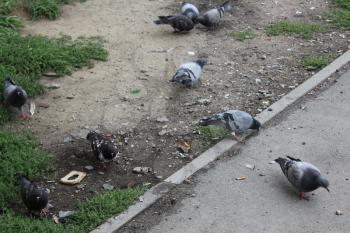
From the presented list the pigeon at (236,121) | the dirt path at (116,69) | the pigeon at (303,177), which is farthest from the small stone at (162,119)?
the pigeon at (303,177)

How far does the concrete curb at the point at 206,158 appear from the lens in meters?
4.86

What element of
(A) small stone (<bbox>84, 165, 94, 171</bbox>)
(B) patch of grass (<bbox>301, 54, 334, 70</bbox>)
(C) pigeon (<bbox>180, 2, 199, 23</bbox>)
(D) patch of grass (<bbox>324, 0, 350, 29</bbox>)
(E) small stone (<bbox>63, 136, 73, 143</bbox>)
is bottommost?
(A) small stone (<bbox>84, 165, 94, 171</bbox>)

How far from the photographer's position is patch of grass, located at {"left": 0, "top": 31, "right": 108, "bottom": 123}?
22.3 ft

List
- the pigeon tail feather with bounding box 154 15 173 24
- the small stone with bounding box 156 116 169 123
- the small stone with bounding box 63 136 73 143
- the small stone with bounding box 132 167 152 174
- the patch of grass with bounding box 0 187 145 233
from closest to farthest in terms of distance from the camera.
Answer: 1. the patch of grass with bounding box 0 187 145 233
2. the small stone with bounding box 132 167 152 174
3. the small stone with bounding box 63 136 73 143
4. the small stone with bounding box 156 116 169 123
5. the pigeon tail feather with bounding box 154 15 173 24

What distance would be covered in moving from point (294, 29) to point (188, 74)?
238 centimetres

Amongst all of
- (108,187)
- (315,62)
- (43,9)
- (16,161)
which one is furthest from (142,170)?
(43,9)

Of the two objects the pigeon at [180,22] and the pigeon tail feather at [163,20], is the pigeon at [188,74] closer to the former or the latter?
the pigeon at [180,22]

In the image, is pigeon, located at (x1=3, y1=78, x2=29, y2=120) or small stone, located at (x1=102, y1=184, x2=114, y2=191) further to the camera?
pigeon, located at (x1=3, y1=78, x2=29, y2=120)

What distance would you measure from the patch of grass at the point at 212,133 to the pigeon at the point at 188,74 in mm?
793

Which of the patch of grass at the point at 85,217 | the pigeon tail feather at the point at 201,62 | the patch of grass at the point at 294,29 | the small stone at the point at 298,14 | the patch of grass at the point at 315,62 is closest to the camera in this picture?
the patch of grass at the point at 85,217

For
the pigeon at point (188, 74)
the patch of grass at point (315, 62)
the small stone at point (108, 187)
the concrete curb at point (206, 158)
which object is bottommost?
the small stone at point (108, 187)

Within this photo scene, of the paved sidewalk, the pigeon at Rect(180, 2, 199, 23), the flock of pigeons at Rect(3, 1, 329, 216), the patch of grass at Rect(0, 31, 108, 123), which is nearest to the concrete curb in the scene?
the paved sidewalk

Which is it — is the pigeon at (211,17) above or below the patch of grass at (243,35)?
above

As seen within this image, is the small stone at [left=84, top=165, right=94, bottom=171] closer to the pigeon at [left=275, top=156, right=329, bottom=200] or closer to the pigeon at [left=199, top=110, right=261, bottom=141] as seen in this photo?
the pigeon at [left=199, top=110, right=261, bottom=141]
